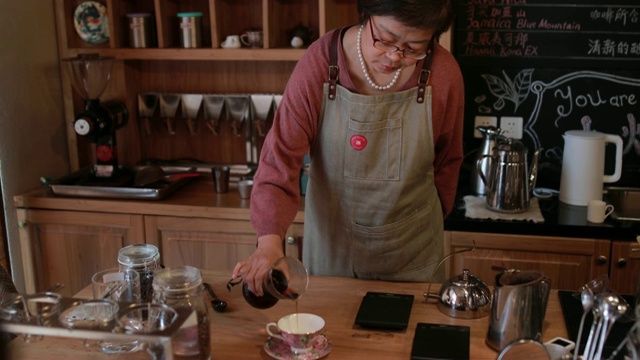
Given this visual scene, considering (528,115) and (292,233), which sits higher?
(528,115)

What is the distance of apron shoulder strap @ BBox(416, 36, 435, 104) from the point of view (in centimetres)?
194

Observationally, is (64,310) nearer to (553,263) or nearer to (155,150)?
(553,263)

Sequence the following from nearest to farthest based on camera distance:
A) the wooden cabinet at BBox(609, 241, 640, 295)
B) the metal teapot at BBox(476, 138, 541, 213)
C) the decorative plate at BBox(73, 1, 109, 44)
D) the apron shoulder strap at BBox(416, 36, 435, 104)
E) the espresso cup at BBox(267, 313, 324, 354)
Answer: the espresso cup at BBox(267, 313, 324, 354) → the apron shoulder strap at BBox(416, 36, 435, 104) → the wooden cabinet at BBox(609, 241, 640, 295) → the metal teapot at BBox(476, 138, 541, 213) → the decorative plate at BBox(73, 1, 109, 44)

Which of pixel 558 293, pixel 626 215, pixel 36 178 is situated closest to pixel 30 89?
pixel 36 178

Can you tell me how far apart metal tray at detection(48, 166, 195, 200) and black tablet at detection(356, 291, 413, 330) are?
1401mm

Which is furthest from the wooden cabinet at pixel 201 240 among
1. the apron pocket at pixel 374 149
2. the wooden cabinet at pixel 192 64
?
the apron pocket at pixel 374 149

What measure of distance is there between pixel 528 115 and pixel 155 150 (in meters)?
1.69

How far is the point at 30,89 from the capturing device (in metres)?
2.98

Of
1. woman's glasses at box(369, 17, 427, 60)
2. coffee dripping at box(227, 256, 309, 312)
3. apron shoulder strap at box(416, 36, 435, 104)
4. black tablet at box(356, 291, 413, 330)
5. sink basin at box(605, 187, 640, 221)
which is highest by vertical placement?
woman's glasses at box(369, 17, 427, 60)

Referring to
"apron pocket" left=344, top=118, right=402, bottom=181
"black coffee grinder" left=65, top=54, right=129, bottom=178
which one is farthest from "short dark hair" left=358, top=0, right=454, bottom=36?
"black coffee grinder" left=65, top=54, right=129, bottom=178

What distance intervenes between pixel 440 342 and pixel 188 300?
0.52m

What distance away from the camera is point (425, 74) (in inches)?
76.2

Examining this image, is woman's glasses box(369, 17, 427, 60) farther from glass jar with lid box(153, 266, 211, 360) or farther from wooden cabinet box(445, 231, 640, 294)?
wooden cabinet box(445, 231, 640, 294)

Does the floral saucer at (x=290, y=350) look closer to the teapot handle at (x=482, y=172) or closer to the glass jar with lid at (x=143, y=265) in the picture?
the glass jar with lid at (x=143, y=265)
